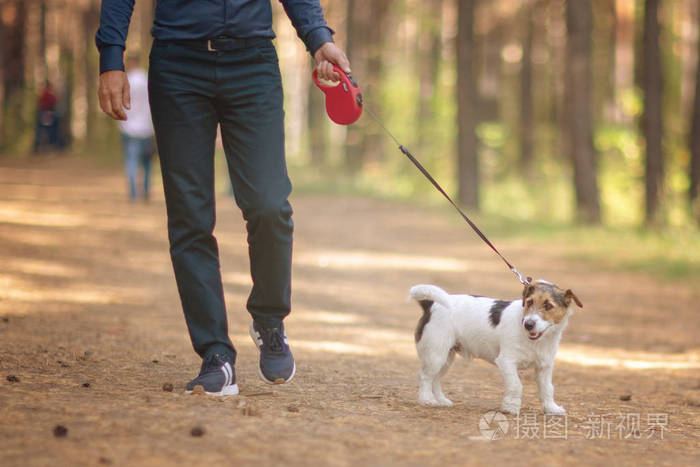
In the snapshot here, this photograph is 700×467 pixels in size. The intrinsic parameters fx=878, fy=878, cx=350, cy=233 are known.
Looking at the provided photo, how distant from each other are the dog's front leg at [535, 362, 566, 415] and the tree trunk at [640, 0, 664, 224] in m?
12.8

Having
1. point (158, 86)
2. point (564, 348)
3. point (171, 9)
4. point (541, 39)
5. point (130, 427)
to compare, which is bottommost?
point (564, 348)

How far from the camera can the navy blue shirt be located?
172 inches

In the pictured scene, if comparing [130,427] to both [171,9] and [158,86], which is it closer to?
[158,86]

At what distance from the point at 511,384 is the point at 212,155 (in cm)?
200

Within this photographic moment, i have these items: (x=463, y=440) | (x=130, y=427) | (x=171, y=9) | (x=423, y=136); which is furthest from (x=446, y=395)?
(x=423, y=136)

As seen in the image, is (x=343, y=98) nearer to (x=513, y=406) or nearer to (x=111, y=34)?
(x=111, y=34)

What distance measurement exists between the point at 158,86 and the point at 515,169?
88.9ft

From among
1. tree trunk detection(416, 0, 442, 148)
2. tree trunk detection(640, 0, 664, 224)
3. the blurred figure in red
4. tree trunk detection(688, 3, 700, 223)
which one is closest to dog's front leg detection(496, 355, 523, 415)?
tree trunk detection(640, 0, 664, 224)

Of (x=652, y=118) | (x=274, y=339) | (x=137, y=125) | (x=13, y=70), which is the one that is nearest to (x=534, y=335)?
(x=274, y=339)

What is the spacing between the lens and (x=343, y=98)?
4.80m

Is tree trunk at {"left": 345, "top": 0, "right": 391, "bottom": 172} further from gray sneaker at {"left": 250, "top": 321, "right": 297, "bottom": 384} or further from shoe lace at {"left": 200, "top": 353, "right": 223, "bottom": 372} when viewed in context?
shoe lace at {"left": 200, "top": 353, "right": 223, "bottom": 372}

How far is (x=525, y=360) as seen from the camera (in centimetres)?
472

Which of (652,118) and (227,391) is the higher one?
(652,118)

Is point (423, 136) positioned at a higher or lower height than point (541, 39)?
lower
